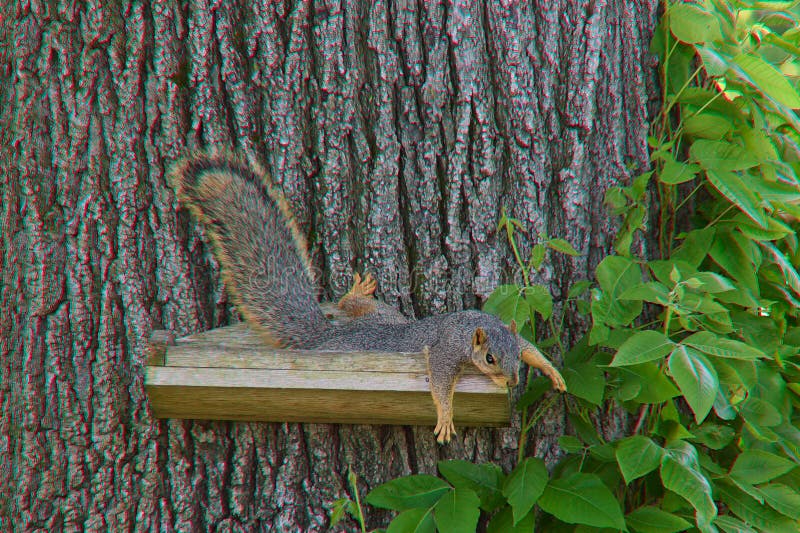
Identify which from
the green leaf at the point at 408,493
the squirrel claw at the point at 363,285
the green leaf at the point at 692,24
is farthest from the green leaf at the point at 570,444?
the green leaf at the point at 692,24

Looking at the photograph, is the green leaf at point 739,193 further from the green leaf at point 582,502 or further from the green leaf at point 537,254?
the green leaf at point 582,502

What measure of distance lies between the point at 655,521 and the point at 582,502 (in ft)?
0.48

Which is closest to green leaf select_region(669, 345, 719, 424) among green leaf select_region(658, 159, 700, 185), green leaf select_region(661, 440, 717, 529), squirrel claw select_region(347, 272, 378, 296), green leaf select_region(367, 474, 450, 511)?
green leaf select_region(661, 440, 717, 529)

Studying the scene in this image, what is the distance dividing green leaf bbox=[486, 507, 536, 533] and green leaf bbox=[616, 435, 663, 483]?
186 mm

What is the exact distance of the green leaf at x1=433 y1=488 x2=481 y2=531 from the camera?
1181mm

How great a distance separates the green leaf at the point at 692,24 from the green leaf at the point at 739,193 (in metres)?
0.27

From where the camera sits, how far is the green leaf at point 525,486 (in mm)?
1188

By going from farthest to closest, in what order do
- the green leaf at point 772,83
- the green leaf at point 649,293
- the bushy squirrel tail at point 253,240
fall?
the bushy squirrel tail at point 253,240 < the green leaf at point 772,83 < the green leaf at point 649,293

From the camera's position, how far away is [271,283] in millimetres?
1413

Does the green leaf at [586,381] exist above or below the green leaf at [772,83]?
below

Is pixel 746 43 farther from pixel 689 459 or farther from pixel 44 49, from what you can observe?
pixel 44 49

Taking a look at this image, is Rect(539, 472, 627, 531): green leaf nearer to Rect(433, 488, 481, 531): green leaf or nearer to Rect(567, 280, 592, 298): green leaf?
Rect(433, 488, 481, 531): green leaf

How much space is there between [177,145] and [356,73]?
382 mm

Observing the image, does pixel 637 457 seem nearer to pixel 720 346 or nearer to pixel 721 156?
pixel 720 346
